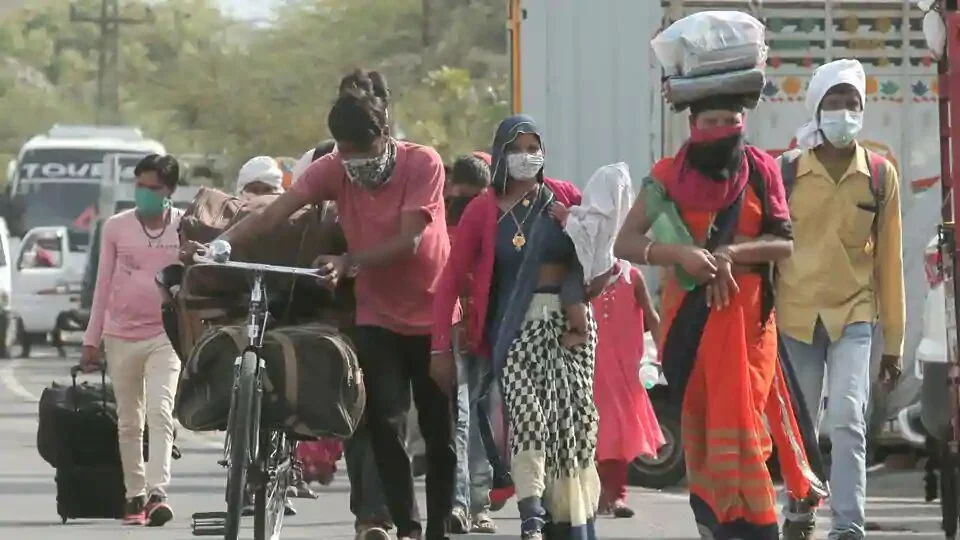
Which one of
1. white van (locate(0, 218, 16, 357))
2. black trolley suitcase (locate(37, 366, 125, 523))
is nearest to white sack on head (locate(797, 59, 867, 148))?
black trolley suitcase (locate(37, 366, 125, 523))

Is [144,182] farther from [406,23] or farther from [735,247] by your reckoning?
[406,23]

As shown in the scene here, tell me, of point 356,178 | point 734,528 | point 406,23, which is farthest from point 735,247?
point 406,23

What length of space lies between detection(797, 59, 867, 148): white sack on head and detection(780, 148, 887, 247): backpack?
94 millimetres

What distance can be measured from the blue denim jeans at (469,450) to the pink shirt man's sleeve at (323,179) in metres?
2.33

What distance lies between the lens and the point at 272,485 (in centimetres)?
960

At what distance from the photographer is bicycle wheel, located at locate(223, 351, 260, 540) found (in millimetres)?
9133

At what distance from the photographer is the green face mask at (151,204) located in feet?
41.9

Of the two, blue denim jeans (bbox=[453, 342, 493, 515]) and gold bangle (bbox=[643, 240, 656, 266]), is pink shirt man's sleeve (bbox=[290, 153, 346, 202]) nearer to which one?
gold bangle (bbox=[643, 240, 656, 266])

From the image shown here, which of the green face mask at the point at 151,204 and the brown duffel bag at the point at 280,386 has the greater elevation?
the green face mask at the point at 151,204

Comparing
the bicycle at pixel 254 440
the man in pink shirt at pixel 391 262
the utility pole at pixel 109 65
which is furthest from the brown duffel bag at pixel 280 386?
the utility pole at pixel 109 65

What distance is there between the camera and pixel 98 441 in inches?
513

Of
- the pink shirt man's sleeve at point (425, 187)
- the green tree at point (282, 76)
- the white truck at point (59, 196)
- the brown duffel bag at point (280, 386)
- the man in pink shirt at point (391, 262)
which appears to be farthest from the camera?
the green tree at point (282, 76)

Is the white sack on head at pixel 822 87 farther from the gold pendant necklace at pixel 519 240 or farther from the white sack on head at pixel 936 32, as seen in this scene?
the gold pendant necklace at pixel 519 240

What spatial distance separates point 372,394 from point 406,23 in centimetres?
5713
